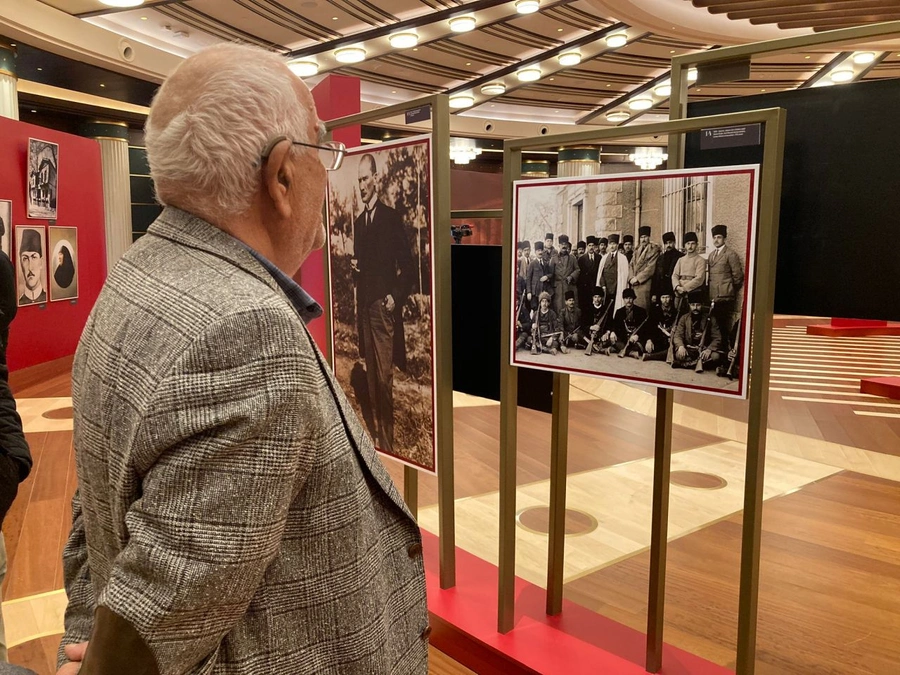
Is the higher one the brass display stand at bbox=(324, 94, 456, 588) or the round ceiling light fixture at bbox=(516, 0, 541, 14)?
the round ceiling light fixture at bbox=(516, 0, 541, 14)

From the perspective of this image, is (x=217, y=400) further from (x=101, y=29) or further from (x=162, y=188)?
(x=101, y=29)

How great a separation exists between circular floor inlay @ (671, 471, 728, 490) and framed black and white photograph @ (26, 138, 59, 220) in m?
6.45

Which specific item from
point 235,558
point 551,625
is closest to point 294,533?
point 235,558

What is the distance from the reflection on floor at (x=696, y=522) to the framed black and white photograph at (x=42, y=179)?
218 centimetres

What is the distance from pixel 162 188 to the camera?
941 mm

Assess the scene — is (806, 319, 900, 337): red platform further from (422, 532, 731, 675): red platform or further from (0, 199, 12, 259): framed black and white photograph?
(0, 199, 12, 259): framed black and white photograph

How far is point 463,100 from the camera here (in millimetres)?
13227

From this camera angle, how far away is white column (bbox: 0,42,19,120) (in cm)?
741

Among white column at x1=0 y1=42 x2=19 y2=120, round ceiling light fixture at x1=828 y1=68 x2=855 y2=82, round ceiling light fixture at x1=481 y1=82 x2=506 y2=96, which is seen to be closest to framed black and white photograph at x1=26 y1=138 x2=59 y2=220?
white column at x1=0 y1=42 x2=19 y2=120

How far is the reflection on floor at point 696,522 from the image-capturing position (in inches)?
95.0

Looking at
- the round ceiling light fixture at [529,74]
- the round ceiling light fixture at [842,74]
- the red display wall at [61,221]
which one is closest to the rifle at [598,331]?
the red display wall at [61,221]

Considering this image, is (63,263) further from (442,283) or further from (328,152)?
(328,152)

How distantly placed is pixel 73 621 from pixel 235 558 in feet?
2.13

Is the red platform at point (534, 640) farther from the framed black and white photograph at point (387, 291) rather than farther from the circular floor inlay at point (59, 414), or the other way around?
the circular floor inlay at point (59, 414)
